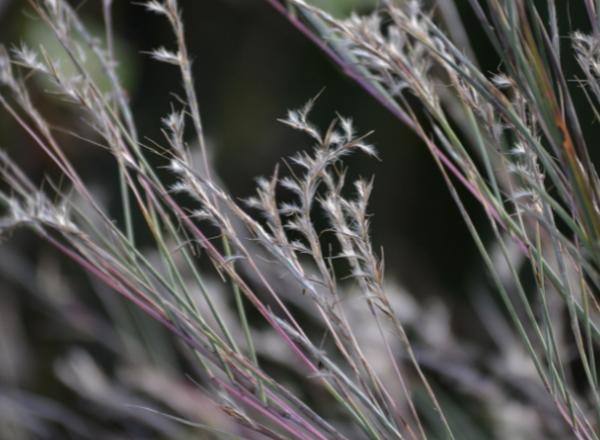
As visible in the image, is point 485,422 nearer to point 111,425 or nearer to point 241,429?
point 241,429

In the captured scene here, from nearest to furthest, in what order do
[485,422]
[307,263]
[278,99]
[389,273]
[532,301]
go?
1. [485,422]
2. [532,301]
3. [307,263]
4. [389,273]
5. [278,99]

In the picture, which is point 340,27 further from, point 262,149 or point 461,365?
point 262,149

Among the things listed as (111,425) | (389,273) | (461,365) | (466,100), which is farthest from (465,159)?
(111,425)

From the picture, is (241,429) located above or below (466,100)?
below

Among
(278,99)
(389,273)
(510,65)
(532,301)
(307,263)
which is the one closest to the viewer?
(510,65)

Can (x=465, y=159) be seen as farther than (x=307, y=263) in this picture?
No

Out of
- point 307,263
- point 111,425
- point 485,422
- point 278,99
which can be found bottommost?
point 111,425
